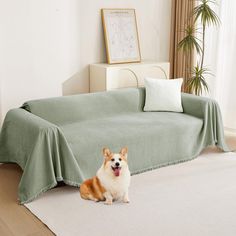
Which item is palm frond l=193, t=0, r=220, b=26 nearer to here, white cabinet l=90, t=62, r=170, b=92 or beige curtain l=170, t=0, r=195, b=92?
beige curtain l=170, t=0, r=195, b=92

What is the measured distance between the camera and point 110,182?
2807mm

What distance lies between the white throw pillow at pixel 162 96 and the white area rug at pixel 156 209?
2.77ft

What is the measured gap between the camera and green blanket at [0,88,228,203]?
9.73 ft

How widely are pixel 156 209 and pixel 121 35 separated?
263 cm

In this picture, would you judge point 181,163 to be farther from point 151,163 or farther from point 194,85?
point 194,85

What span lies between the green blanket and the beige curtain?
3.83 feet

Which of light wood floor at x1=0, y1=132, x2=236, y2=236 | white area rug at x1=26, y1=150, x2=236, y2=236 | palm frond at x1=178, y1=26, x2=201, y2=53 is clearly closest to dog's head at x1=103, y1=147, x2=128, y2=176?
white area rug at x1=26, y1=150, x2=236, y2=236

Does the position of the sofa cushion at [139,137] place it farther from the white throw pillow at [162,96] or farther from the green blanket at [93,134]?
the white throw pillow at [162,96]

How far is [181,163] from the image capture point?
12.3 feet

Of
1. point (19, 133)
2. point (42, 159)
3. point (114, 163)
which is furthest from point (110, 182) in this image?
point (19, 133)

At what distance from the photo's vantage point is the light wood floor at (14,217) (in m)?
2.53

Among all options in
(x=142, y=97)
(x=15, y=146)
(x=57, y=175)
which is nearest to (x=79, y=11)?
(x=142, y=97)

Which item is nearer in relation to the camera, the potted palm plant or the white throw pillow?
the white throw pillow

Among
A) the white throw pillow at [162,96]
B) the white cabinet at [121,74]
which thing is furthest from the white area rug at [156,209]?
the white cabinet at [121,74]
